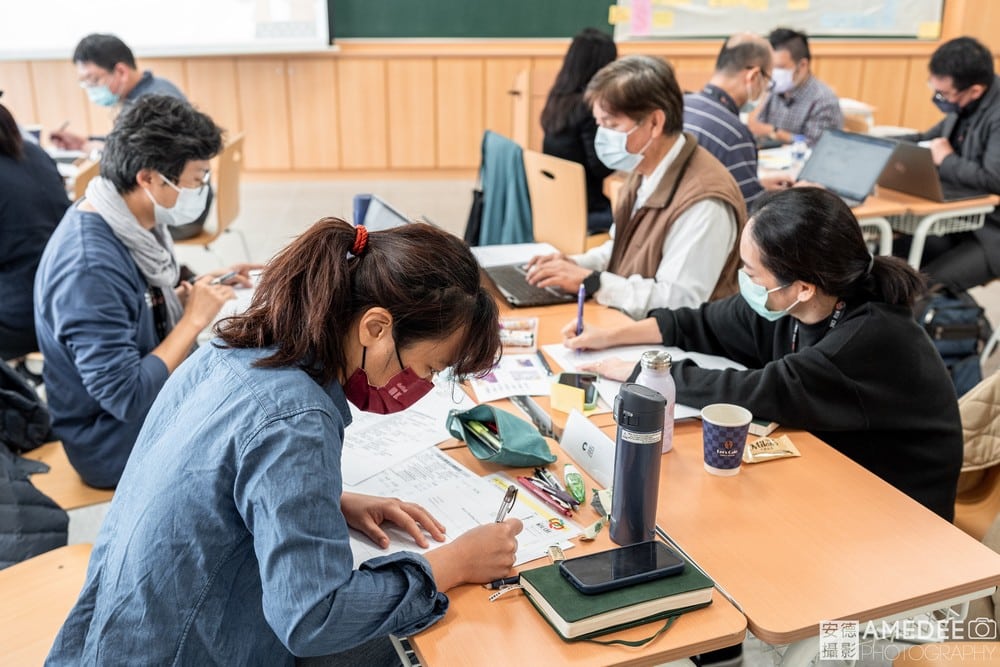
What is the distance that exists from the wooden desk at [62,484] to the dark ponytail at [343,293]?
3.41 feet

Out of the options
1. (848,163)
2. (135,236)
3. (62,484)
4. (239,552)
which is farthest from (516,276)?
(848,163)

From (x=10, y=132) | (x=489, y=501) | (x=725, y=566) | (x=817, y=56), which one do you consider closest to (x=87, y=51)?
(x=10, y=132)

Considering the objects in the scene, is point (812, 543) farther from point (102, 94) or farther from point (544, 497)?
point (102, 94)

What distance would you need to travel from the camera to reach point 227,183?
402 centimetres

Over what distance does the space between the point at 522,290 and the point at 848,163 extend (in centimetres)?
178

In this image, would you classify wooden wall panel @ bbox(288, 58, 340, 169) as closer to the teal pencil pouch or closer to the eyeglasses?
the eyeglasses

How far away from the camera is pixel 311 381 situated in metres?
1.16

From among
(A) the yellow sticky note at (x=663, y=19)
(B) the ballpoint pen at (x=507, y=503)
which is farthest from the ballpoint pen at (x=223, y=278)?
(A) the yellow sticky note at (x=663, y=19)

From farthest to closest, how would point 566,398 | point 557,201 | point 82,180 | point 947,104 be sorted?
point 947,104, point 557,201, point 82,180, point 566,398

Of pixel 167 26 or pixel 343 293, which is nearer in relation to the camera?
pixel 343 293

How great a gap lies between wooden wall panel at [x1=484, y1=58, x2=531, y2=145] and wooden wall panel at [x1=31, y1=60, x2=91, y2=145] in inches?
109

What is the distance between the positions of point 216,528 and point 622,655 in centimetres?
54

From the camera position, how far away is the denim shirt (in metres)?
1.07

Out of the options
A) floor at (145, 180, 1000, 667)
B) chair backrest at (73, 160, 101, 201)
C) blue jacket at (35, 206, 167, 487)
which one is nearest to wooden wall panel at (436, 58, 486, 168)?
floor at (145, 180, 1000, 667)
